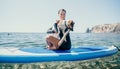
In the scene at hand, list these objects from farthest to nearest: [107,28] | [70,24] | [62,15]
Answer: [107,28] → [62,15] → [70,24]

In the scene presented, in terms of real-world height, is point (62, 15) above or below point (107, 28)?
above

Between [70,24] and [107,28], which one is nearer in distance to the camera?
[70,24]

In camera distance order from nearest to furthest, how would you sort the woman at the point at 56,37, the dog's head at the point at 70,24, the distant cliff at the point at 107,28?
1. the dog's head at the point at 70,24
2. the woman at the point at 56,37
3. the distant cliff at the point at 107,28

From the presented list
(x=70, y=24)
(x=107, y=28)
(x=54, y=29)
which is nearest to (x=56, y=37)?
(x=54, y=29)

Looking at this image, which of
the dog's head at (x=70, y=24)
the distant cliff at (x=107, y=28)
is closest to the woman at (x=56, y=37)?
the dog's head at (x=70, y=24)

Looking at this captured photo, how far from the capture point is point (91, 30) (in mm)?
178250

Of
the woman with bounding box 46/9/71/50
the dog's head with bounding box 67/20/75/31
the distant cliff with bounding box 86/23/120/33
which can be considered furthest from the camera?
the distant cliff with bounding box 86/23/120/33

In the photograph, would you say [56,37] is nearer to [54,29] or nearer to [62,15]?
[54,29]

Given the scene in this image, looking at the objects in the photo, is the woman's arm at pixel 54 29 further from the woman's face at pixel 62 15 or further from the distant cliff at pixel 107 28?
the distant cliff at pixel 107 28

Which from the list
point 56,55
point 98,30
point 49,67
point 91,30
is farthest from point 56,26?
point 91,30

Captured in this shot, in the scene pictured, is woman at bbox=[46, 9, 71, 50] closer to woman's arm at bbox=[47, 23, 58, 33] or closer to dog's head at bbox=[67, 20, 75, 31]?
woman's arm at bbox=[47, 23, 58, 33]

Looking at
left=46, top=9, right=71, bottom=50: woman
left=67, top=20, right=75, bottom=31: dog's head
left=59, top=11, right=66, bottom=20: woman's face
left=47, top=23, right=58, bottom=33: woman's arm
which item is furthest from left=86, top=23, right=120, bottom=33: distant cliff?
left=67, top=20, right=75, bottom=31: dog's head

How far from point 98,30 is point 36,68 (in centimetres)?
16158

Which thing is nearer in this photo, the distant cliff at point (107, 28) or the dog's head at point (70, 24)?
the dog's head at point (70, 24)
